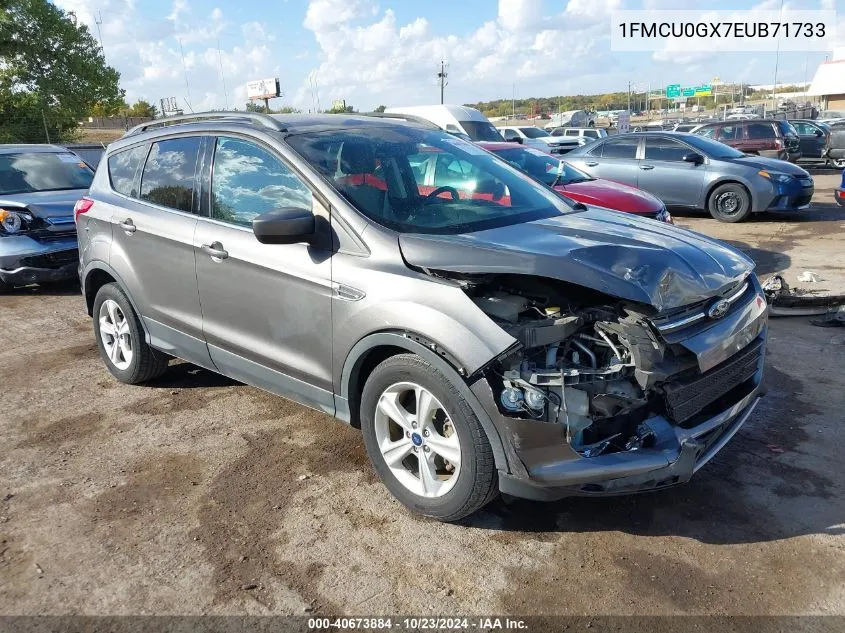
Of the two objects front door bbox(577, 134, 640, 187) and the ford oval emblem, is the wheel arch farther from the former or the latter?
the ford oval emblem

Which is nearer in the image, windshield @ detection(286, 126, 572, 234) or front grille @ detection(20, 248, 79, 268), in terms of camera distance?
windshield @ detection(286, 126, 572, 234)

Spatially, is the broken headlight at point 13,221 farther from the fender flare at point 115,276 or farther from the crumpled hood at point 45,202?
the fender flare at point 115,276

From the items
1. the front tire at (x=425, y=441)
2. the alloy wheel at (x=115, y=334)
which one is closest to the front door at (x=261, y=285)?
the front tire at (x=425, y=441)

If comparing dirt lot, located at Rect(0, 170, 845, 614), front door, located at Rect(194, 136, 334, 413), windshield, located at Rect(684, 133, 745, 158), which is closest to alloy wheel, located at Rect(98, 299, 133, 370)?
dirt lot, located at Rect(0, 170, 845, 614)

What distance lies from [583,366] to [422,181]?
163 centimetres

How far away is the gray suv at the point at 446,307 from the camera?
2.85 metres

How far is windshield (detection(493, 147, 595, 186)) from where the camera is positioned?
9.09 meters

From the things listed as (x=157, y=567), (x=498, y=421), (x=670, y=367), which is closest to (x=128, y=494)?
(x=157, y=567)

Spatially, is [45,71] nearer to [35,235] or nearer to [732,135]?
[35,235]

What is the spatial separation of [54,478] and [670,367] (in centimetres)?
331

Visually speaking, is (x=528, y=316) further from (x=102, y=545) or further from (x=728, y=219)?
(x=728, y=219)

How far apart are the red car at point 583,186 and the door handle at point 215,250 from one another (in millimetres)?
4307

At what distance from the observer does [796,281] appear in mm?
7621

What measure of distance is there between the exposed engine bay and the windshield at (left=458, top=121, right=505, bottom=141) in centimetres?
1533
